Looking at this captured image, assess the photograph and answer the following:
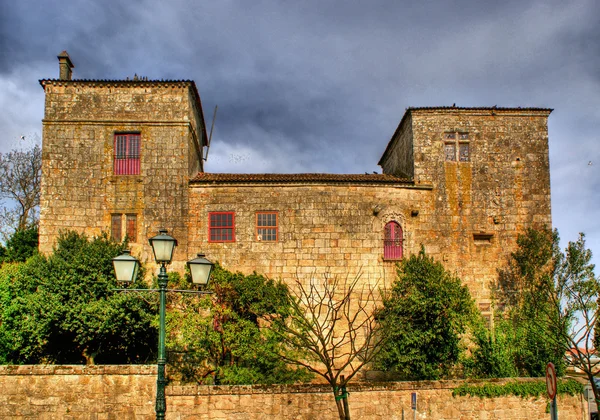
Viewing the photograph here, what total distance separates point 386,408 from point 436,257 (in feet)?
29.7

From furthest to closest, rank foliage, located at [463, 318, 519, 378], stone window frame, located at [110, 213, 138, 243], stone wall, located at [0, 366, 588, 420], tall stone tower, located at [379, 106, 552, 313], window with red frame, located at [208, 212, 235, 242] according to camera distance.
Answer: tall stone tower, located at [379, 106, 552, 313], window with red frame, located at [208, 212, 235, 242], stone window frame, located at [110, 213, 138, 243], foliage, located at [463, 318, 519, 378], stone wall, located at [0, 366, 588, 420]

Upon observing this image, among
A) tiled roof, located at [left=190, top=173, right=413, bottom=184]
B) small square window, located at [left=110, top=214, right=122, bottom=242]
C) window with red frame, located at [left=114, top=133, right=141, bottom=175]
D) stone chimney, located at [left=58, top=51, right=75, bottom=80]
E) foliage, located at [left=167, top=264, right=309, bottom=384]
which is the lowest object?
foliage, located at [left=167, top=264, right=309, bottom=384]

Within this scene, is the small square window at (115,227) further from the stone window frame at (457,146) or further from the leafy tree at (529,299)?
the leafy tree at (529,299)

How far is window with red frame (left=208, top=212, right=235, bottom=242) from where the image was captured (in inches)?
914

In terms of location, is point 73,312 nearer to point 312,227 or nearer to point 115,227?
point 115,227

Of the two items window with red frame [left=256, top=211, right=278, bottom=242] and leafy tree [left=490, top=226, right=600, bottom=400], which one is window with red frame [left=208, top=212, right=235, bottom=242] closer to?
window with red frame [left=256, top=211, right=278, bottom=242]

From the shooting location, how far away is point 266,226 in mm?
23328

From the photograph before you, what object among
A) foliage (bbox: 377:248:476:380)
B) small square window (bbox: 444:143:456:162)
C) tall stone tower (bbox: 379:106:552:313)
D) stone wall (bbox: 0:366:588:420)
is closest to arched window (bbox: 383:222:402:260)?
tall stone tower (bbox: 379:106:552:313)

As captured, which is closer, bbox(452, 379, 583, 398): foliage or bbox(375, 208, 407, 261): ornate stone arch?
bbox(452, 379, 583, 398): foliage

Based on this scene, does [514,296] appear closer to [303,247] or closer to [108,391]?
[303,247]

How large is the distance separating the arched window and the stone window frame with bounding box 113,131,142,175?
37.5 ft

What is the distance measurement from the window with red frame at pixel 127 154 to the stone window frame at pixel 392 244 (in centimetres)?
1138

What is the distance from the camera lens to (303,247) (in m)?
23.2

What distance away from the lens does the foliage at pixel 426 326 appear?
1994 cm
